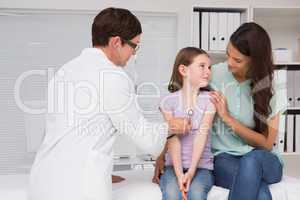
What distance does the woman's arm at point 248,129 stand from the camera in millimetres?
1665

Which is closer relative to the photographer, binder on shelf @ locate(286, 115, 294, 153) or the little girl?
the little girl

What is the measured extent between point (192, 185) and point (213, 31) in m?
1.48

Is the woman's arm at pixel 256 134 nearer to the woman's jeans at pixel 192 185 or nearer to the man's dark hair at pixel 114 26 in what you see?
the woman's jeans at pixel 192 185

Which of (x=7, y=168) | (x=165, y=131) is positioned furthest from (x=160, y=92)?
(x=165, y=131)

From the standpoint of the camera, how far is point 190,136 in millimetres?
1646

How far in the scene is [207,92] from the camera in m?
1.72

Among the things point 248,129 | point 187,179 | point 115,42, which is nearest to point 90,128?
point 115,42

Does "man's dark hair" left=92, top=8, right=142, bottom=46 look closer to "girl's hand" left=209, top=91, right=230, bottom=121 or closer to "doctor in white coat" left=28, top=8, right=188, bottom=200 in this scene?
"doctor in white coat" left=28, top=8, right=188, bottom=200

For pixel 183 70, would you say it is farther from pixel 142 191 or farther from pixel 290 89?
pixel 290 89

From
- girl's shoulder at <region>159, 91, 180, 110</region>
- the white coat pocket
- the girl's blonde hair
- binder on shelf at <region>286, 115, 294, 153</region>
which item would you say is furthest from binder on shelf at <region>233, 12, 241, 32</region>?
the white coat pocket

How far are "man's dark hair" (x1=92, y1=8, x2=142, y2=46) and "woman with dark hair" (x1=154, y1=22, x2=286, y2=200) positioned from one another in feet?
1.59

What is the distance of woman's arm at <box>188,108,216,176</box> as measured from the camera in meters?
1.58

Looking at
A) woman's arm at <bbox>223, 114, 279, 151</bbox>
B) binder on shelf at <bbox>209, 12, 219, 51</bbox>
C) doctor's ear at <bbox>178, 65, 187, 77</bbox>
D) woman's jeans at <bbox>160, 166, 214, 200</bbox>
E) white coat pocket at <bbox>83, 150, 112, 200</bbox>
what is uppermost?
binder on shelf at <bbox>209, 12, 219, 51</bbox>

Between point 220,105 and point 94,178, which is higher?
point 220,105
